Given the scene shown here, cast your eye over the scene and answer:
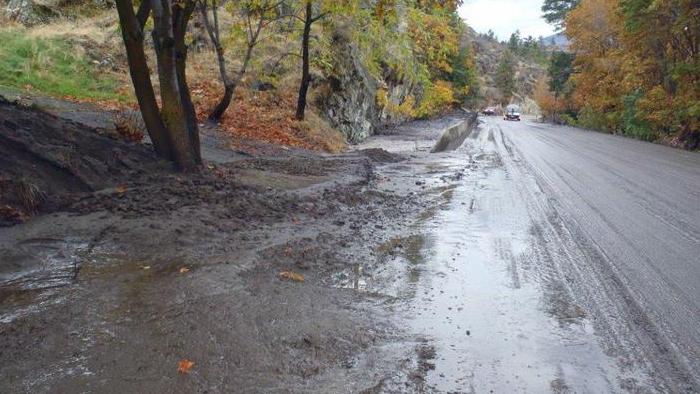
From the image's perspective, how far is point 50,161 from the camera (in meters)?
7.69

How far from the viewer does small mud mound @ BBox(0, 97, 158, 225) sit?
6.84 meters

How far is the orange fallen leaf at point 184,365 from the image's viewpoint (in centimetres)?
384

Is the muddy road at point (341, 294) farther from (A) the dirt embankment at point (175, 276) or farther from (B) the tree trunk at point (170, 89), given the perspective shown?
(B) the tree trunk at point (170, 89)

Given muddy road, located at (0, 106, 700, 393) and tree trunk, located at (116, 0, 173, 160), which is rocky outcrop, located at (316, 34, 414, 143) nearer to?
tree trunk, located at (116, 0, 173, 160)

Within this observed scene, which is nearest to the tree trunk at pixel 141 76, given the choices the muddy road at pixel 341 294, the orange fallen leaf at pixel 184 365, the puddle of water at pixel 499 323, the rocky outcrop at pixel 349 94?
the muddy road at pixel 341 294

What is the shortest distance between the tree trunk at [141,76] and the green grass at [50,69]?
7.79m

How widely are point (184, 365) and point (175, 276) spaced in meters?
1.82

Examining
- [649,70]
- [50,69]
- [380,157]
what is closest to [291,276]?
[380,157]

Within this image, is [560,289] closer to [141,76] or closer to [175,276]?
[175,276]

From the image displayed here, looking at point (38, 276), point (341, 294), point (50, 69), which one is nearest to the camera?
point (38, 276)

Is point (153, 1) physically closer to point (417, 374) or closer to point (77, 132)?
point (77, 132)

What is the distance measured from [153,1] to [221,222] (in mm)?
3990

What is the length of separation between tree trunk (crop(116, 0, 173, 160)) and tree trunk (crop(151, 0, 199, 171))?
0.15 m

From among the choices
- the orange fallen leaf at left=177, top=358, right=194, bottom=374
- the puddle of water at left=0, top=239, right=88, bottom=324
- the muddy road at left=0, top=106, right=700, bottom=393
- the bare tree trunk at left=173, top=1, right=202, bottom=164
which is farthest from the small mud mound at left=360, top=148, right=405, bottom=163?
the orange fallen leaf at left=177, top=358, right=194, bottom=374
